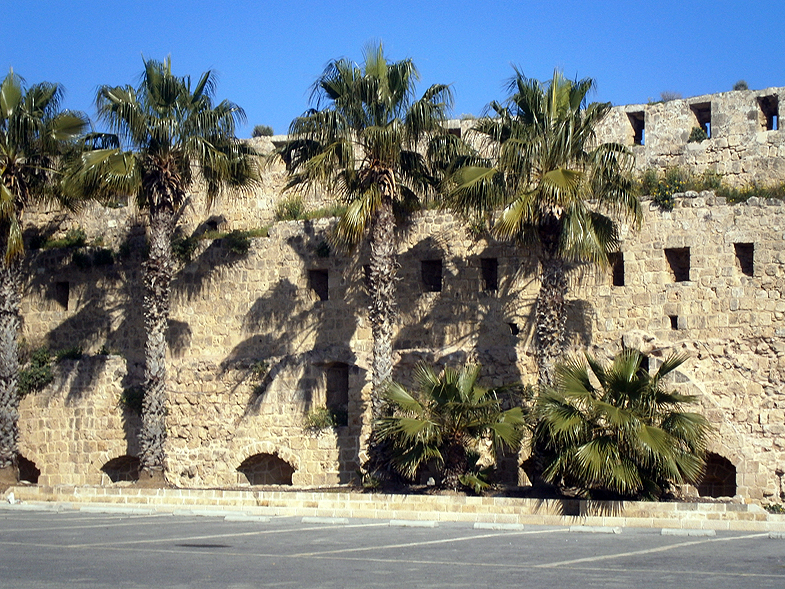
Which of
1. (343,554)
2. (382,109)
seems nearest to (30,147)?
(382,109)

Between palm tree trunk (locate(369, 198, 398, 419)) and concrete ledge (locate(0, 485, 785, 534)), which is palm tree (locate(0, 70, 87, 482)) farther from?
Answer: palm tree trunk (locate(369, 198, 398, 419))

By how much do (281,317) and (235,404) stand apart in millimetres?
2379

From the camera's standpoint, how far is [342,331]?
23.0 m

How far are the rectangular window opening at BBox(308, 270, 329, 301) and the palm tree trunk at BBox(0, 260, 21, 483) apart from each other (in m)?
6.37

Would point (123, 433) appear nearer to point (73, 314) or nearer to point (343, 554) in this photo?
point (73, 314)

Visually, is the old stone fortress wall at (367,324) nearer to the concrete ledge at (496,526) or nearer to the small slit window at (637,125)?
the small slit window at (637,125)

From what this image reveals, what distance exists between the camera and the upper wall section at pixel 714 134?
22188 mm

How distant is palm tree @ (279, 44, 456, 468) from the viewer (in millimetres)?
18344

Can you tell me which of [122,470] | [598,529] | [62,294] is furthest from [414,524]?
[62,294]

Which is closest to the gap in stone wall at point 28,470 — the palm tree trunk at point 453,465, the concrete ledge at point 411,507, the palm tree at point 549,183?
the concrete ledge at point 411,507

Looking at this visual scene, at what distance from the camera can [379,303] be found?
740 inches

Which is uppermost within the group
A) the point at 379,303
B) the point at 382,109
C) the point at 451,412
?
the point at 382,109

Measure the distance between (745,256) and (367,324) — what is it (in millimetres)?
8014

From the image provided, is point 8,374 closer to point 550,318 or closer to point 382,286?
point 382,286
